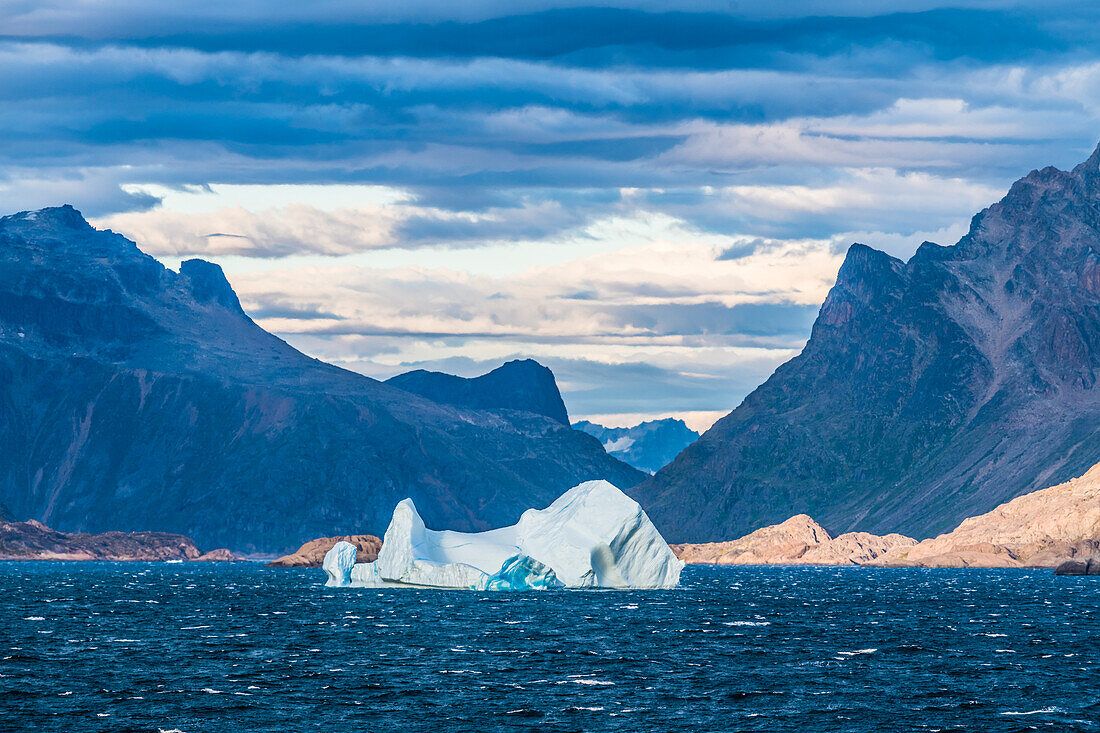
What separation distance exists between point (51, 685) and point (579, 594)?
100149 millimetres

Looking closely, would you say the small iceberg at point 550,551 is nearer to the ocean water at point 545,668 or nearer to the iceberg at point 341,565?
the ocean water at point 545,668

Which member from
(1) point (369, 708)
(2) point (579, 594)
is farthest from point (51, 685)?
(2) point (579, 594)

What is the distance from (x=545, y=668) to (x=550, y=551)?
72.0 m

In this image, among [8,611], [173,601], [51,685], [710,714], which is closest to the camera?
[710,714]

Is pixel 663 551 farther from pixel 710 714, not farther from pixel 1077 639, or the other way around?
pixel 710 714

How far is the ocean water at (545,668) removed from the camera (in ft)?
214

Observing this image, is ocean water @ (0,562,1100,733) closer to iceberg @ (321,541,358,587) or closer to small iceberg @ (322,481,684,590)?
small iceberg @ (322,481,684,590)

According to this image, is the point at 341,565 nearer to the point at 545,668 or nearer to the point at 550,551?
the point at 550,551

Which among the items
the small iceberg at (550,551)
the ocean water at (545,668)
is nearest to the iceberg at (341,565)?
the small iceberg at (550,551)

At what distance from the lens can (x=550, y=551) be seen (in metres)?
158

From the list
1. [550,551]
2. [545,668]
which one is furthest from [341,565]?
[545,668]

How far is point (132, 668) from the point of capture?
273 feet

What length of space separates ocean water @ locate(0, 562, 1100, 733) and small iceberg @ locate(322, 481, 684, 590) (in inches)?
411

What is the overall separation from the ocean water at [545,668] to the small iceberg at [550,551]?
1043 cm
